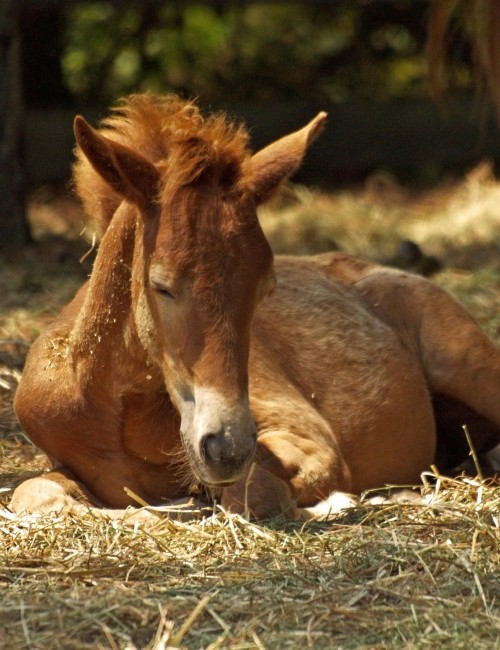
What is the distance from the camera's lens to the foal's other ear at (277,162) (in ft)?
13.2

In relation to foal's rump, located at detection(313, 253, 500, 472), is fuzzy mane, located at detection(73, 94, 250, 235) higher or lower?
higher

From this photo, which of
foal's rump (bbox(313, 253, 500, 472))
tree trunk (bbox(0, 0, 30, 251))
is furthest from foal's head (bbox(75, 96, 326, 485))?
tree trunk (bbox(0, 0, 30, 251))

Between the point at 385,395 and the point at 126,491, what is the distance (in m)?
1.43

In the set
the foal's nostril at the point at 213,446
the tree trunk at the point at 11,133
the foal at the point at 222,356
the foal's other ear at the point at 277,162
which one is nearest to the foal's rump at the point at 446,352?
the foal at the point at 222,356

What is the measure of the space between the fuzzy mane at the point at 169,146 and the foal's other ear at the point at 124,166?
0.05 m

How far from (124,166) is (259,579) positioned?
1.37 metres

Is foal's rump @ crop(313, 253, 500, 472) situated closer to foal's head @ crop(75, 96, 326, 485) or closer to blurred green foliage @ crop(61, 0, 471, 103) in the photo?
foal's head @ crop(75, 96, 326, 485)

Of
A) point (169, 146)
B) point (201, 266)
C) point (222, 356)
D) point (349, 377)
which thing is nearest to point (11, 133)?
point (349, 377)

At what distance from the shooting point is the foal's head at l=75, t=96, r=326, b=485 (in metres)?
3.64

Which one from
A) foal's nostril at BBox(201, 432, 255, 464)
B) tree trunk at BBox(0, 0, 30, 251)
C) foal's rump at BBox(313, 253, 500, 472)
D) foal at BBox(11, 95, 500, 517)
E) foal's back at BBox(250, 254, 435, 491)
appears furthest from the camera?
tree trunk at BBox(0, 0, 30, 251)

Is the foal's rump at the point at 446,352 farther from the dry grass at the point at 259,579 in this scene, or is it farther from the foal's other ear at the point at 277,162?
the foal's other ear at the point at 277,162

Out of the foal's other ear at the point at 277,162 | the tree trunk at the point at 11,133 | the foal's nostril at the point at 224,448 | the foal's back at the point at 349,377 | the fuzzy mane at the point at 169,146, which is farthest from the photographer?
the tree trunk at the point at 11,133

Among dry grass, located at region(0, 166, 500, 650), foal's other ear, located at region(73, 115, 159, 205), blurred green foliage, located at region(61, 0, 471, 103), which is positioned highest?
foal's other ear, located at region(73, 115, 159, 205)

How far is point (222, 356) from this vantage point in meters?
3.67
